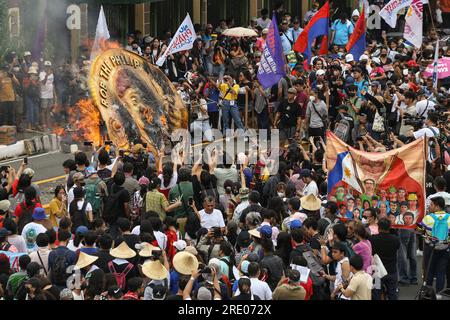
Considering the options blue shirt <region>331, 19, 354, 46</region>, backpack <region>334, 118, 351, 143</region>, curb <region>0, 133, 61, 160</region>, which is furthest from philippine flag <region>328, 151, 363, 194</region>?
blue shirt <region>331, 19, 354, 46</region>

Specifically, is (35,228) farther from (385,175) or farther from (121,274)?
(385,175)

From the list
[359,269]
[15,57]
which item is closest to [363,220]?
[359,269]

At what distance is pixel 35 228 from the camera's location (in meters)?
13.9

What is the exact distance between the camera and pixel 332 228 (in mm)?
13477

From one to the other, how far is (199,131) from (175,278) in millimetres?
9738

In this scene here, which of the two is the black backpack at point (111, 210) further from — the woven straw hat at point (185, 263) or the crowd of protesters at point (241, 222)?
the woven straw hat at point (185, 263)

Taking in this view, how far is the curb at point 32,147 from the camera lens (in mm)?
22125

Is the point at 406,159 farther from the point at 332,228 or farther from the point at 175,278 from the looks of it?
the point at 175,278

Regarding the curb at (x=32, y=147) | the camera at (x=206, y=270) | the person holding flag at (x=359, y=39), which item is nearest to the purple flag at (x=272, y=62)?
the person holding flag at (x=359, y=39)

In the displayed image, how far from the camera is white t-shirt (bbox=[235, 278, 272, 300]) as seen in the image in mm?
11945

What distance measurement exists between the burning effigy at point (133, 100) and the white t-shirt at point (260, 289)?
6.82 metres

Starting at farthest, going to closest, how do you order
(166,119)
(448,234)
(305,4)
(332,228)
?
(305,4), (166,119), (448,234), (332,228)

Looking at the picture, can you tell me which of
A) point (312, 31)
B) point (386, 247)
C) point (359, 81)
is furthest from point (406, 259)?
point (312, 31)

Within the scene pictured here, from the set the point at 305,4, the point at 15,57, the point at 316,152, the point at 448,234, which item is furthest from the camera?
the point at 305,4
